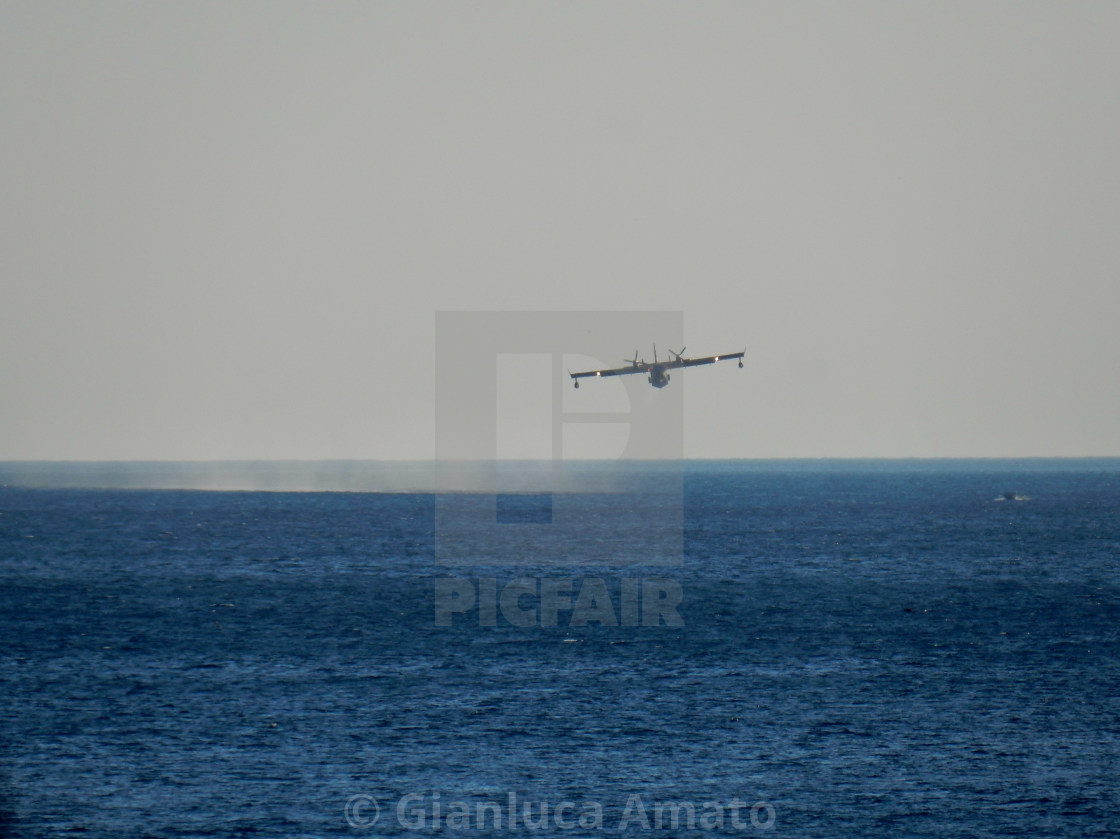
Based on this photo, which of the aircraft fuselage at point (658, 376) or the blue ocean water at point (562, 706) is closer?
the blue ocean water at point (562, 706)

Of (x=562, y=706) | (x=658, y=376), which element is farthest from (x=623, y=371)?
(x=562, y=706)

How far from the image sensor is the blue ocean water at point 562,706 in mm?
37375

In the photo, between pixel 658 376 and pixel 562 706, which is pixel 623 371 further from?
pixel 562 706

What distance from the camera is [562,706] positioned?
165 ft

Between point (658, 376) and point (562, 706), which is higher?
point (658, 376)

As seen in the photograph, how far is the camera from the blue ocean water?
123 feet

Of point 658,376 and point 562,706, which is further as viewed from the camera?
point 658,376

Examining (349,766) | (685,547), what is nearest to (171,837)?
(349,766)

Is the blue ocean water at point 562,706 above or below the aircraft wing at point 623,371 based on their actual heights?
below

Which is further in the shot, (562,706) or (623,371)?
(623,371)

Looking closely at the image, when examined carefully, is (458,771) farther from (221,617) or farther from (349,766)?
(221,617)

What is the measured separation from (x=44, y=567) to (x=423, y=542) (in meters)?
42.3

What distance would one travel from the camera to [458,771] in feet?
135

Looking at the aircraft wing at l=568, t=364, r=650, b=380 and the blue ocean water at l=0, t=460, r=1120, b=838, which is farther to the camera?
the aircraft wing at l=568, t=364, r=650, b=380
